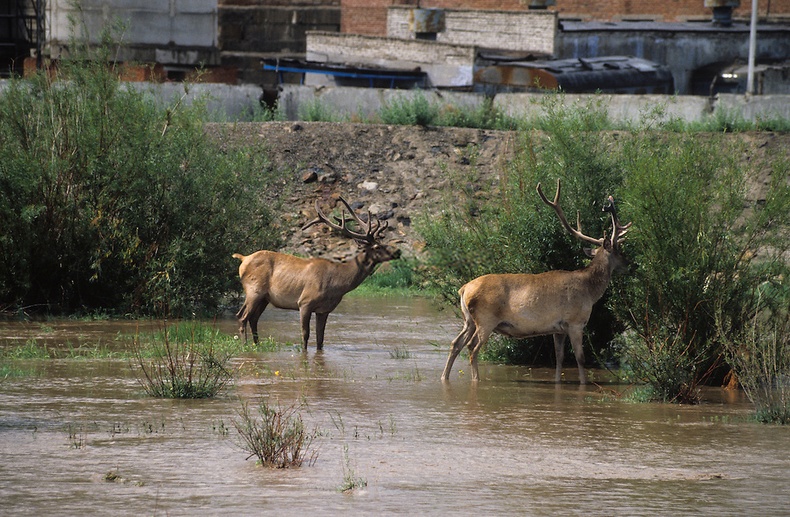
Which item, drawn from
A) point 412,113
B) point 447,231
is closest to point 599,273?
point 447,231

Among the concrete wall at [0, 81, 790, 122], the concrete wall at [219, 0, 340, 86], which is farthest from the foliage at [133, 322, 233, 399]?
the concrete wall at [219, 0, 340, 86]

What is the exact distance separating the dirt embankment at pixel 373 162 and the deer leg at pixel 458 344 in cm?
1373

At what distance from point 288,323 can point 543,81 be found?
19747 millimetres

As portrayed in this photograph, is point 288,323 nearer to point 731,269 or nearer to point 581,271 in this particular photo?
point 581,271

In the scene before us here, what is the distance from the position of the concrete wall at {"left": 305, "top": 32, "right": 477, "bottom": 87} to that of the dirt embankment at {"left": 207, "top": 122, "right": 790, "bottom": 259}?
875 cm

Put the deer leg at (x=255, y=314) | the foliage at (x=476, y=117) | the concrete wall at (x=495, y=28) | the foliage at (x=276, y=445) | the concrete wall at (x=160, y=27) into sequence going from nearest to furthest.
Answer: the foliage at (x=276, y=445) → the deer leg at (x=255, y=314) → the foliage at (x=476, y=117) → the concrete wall at (x=160, y=27) → the concrete wall at (x=495, y=28)

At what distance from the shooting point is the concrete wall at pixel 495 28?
4641 cm

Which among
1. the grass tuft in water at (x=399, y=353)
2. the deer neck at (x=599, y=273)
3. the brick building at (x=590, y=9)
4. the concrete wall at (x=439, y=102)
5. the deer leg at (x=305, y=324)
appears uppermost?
the brick building at (x=590, y=9)

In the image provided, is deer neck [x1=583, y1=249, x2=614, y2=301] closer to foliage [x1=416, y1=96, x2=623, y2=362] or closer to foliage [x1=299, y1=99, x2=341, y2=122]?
foliage [x1=416, y1=96, x2=623, y2=362]

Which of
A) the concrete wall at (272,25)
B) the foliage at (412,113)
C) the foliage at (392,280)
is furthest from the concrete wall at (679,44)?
the foliage at (392,280)

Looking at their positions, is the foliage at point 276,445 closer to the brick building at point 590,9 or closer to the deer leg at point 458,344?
the deer leg at point 458,344

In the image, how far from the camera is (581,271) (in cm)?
1507

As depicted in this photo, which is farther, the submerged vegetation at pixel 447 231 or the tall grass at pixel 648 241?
the tall grass at pixel 648 241

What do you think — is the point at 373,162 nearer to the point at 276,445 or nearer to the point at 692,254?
the point at 692,254
